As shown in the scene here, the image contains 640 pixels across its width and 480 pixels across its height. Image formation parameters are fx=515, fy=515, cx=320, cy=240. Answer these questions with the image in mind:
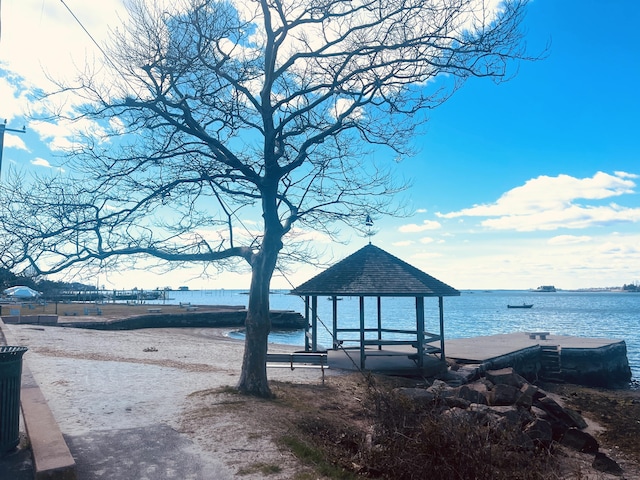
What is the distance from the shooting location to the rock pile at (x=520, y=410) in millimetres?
9688

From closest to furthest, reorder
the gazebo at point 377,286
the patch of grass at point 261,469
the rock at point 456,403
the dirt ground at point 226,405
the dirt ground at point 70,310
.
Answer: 1. the patch of grass at point 261,469
2. the dirt ground at point 226,405
3. the rock at point 456,403
4. the gazebo at point 377,286
5. the dirt ground at point 70,310

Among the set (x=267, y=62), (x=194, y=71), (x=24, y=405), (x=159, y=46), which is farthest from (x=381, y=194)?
(x=24, y=405)

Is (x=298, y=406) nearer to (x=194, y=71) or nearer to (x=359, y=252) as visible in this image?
(x=194, y=71)

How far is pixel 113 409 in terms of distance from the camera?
9.51 meters

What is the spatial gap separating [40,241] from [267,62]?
585 centimetres

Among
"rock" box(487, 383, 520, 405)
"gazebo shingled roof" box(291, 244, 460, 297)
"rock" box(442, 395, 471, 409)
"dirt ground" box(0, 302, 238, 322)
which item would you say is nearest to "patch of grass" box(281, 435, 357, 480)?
"rock" box(442, 395, 471, 409)

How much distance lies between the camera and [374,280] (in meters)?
16.9

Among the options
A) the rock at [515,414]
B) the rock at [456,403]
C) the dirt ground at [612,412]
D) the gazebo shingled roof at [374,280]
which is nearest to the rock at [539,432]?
the rock at [515,414]

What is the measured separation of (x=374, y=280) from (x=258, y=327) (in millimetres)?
6747

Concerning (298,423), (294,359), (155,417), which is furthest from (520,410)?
(155,417)

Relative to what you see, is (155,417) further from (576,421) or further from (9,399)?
(576,421)

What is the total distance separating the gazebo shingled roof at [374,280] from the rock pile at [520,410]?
11.8 feet

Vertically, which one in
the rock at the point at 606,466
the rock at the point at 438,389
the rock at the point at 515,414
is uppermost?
the rock at the point at 438,389

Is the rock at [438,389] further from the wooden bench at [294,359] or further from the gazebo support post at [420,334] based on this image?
the gazebo support post at [420,334]
